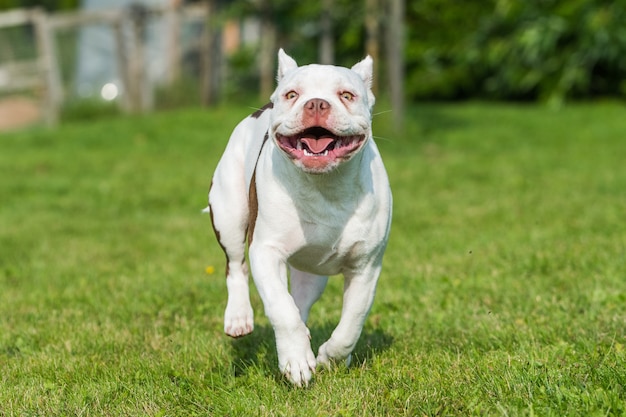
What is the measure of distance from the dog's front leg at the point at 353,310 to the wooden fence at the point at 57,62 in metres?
17.3

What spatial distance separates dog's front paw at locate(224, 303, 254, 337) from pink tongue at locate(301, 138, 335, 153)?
116cm

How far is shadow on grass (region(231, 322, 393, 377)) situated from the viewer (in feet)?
15.8

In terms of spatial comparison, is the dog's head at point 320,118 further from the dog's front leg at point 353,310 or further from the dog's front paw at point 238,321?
the dog's front paw at point 238,321

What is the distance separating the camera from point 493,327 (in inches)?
216

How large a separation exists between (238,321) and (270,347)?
0.51 metres

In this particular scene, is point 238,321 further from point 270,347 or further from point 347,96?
point 347,96

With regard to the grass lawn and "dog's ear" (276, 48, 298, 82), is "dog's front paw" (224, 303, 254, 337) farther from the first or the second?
"dog's ear" (276, 48, 298, 82)

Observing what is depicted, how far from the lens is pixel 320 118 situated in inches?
152

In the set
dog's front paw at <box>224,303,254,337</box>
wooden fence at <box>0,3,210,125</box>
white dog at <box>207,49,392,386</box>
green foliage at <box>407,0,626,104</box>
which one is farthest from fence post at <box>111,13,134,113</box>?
white dog at <box>207,49,392,386</box>

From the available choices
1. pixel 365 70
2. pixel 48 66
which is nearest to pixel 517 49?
pixel 48 66

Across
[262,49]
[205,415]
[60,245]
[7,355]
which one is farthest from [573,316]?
[262,49]

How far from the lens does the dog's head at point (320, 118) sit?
12.8 ft

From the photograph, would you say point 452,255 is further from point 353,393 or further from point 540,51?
point 540,51

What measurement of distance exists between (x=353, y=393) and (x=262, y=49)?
18260 mm
